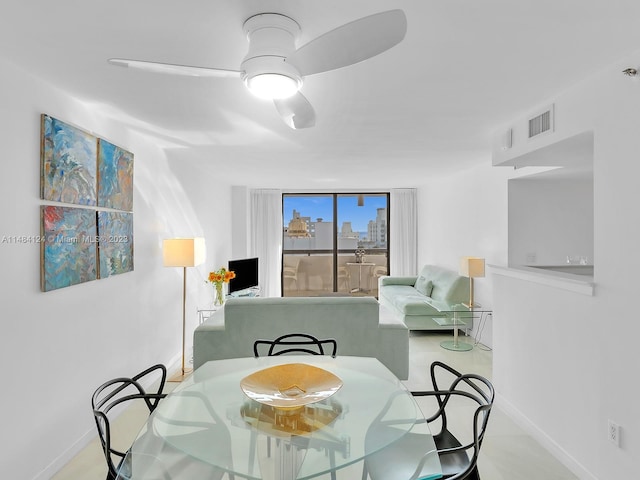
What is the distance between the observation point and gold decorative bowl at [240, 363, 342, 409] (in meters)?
1.68

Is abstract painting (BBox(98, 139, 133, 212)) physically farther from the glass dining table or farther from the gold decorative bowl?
the gold decorative bowl

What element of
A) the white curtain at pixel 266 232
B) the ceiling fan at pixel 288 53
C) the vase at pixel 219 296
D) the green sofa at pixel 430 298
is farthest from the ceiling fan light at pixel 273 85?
the white curtain at pixel 266 232

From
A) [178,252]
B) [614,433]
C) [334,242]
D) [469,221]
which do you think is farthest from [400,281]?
[614,433]

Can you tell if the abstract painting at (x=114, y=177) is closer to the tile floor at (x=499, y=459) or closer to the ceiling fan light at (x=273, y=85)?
the tile floor at (x=499, y=459)

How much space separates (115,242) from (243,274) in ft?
11.3

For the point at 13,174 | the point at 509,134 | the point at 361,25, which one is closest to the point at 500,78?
the point at 509,134

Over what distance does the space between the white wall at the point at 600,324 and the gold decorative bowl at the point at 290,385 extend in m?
1.50

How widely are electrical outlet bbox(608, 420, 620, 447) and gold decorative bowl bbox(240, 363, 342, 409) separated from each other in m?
1.50

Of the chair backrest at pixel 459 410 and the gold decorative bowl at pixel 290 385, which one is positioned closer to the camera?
the chair backrest at pixel 459 410

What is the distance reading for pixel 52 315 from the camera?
234cm

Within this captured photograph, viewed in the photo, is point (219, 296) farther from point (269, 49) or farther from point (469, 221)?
point (269, 49)

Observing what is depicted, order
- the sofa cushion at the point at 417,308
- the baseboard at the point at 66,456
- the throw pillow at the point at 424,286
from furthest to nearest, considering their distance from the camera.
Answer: the throw pillow at the point at 424,286 → the sofa cushion at the point at 417,308 → the baseboard at the point at 66,456

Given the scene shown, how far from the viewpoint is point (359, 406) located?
1.75m

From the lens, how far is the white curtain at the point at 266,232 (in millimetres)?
7832
